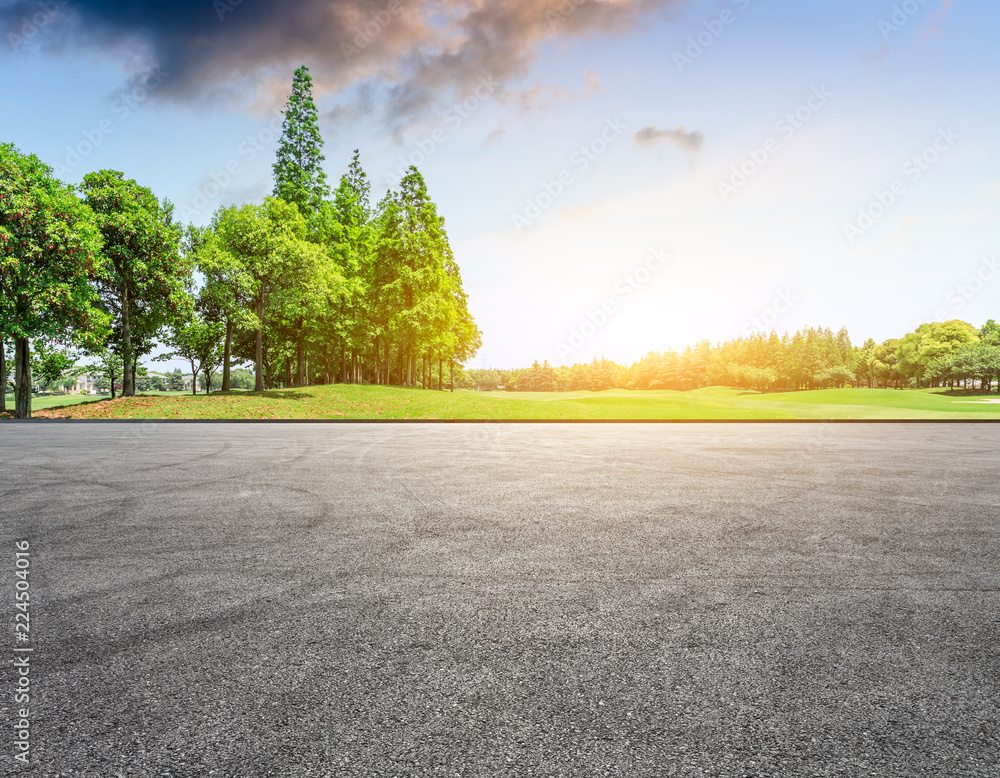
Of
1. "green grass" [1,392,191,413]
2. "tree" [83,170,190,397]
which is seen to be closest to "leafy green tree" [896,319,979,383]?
"tree" [83,170,190,397]

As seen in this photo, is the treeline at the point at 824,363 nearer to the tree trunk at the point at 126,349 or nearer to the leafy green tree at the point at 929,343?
the leafy green tree at the point at 929,343

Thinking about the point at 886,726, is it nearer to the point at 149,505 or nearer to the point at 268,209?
the point at 149,505

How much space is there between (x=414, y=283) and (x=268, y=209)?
408 inches

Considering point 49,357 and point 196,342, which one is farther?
point 196,342

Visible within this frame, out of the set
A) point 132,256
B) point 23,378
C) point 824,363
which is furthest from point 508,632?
point 824,363

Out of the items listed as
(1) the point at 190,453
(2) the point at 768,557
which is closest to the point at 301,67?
(1) the point at 190,453

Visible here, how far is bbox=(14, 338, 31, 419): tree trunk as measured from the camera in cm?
2383

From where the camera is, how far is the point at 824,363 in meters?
92.5

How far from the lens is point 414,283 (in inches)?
1614

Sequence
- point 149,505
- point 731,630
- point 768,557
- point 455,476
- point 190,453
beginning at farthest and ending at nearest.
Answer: point 190,453, point 455,476, point 149,505, point 768,557, point 731,630

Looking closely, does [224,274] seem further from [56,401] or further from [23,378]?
[56,401]

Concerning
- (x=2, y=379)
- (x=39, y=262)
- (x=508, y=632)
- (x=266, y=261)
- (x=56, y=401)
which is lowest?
(x=508, y=632)

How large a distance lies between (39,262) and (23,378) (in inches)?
206

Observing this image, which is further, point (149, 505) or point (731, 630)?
point (149, 505)
